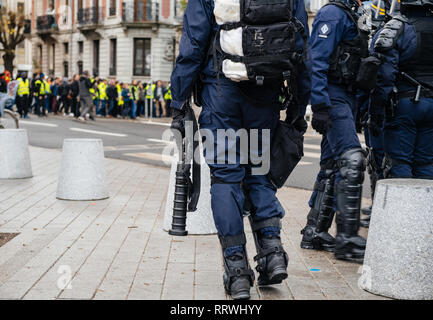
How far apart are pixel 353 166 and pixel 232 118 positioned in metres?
1.28

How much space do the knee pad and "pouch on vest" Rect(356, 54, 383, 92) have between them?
0.51 metres

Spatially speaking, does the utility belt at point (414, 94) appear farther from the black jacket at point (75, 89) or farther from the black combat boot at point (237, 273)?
the black jacket at point (75, 89)

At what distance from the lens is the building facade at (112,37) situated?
43000 mm

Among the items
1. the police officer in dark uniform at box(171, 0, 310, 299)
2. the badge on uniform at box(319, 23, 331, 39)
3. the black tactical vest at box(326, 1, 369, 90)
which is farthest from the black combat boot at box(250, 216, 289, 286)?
the badge on uniform at box(319, 23, 331, 39)

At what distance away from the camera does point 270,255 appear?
3918mm

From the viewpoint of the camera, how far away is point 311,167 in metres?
11.8

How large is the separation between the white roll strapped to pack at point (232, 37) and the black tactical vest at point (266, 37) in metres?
0.02

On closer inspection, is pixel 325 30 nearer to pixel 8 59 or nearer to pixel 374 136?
pixel 374 136

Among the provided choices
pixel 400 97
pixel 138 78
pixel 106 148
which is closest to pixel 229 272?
pixel 400 97

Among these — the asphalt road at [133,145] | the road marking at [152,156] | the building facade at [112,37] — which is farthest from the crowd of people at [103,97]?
the road marking at [152,156]

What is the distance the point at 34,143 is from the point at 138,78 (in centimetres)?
2689

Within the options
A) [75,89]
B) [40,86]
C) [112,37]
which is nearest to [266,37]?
[75,89]

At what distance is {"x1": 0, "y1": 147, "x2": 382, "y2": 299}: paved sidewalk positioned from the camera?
156 inches
